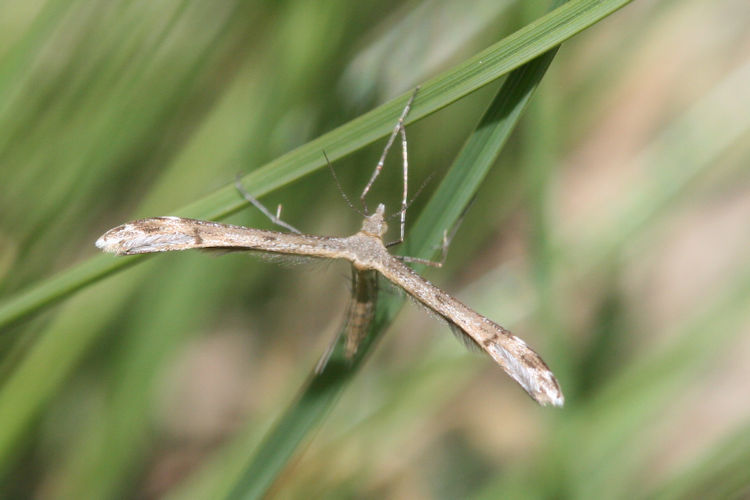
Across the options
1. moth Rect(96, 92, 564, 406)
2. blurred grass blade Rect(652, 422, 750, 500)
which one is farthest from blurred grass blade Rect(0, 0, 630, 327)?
blurred grass blade Rect(652, 422, 750, 500)

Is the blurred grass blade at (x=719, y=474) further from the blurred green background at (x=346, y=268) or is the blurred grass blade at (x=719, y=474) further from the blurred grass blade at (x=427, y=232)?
the blurred grass blade at (x=427, y=232)

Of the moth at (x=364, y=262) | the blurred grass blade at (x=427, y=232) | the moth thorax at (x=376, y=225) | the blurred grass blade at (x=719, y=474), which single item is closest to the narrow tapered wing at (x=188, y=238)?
the moth at (x=364, y=262)

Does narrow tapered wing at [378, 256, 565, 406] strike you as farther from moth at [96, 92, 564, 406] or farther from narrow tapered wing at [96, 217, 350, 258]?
narrow tapered wing at [96, 217, 350, 258]

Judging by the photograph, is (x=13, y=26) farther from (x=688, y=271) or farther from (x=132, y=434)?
(x=688, y=271)

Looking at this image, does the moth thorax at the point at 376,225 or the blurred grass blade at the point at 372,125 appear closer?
the blurred grass blade at the point at 372,125

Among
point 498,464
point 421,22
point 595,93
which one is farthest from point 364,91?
point 498,464

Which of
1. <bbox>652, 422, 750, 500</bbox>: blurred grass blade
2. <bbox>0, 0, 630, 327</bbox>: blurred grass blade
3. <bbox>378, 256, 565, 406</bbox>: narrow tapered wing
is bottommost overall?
<bbox>652, 422, 750, 500</bbox>: blurred grass blade
